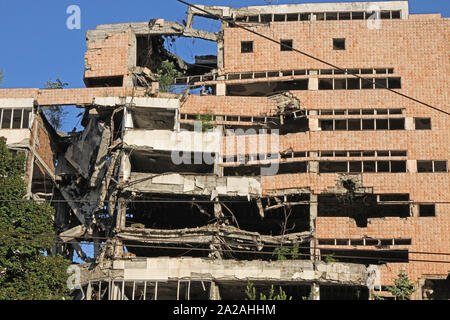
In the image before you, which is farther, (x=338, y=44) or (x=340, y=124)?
(x=338, y=44)

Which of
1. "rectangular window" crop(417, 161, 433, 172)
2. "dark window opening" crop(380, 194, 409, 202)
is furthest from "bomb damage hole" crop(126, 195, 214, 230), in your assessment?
"rectangular window" crop(417, 161, 433, 172)

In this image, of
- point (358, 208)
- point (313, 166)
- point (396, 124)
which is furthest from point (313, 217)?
point (396, 124)

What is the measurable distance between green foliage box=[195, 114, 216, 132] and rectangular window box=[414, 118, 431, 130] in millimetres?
11482

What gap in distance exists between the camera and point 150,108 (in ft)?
148

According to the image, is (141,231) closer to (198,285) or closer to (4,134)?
(198,285)

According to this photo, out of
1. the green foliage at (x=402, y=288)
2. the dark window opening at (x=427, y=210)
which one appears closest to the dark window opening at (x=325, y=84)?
the dark window opening at (x=427, y=210)

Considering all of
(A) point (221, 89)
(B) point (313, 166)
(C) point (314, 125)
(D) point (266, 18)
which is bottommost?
(B) point (313, 166)

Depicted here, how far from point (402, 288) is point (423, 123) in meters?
10.6

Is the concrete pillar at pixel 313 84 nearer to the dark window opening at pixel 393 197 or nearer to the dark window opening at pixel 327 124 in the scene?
the dark window opening at pixel 327 124

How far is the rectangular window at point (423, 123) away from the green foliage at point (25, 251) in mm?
21099

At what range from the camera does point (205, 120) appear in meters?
45.7

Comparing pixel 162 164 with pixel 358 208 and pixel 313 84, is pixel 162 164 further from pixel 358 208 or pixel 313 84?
pixel 358 208

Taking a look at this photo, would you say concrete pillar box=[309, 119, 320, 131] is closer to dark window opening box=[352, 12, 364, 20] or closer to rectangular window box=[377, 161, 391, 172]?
rectangular window box=[377, 161, 391, 172]
